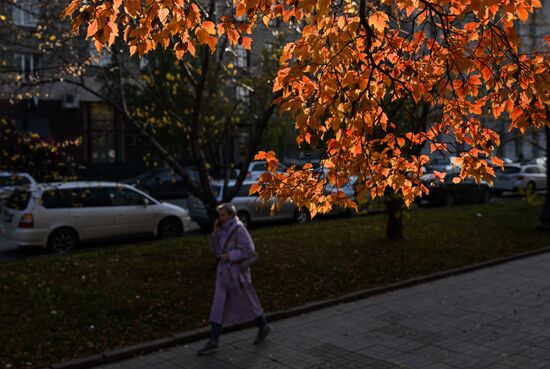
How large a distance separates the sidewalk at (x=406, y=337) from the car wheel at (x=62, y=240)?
809 centimetres

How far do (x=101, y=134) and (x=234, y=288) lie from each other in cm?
3299

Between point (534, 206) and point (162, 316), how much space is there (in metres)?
17.7

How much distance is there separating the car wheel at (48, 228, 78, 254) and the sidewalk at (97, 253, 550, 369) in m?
8.09

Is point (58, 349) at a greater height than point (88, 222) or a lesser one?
lesser

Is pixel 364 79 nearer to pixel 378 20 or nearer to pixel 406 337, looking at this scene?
pixel 378 20

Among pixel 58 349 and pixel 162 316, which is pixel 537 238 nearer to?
pixel 162 316

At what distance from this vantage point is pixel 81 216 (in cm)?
1544

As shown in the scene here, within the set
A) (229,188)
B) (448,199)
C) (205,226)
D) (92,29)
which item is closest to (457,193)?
(448,199)

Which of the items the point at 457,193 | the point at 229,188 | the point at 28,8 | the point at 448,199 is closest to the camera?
the point at 28,8

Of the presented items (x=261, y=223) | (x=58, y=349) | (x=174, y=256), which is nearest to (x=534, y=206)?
(x=261, y=223)

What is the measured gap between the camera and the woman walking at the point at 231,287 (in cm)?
748

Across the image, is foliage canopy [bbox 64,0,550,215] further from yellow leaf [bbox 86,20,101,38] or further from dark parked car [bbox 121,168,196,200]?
dark parked car [bbox 121,168,196,200]

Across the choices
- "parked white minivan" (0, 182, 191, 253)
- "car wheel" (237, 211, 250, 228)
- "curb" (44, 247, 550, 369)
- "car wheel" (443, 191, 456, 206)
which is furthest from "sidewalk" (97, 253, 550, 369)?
"car wheel" (443, 191, 456, 206)

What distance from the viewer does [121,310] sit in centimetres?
896
